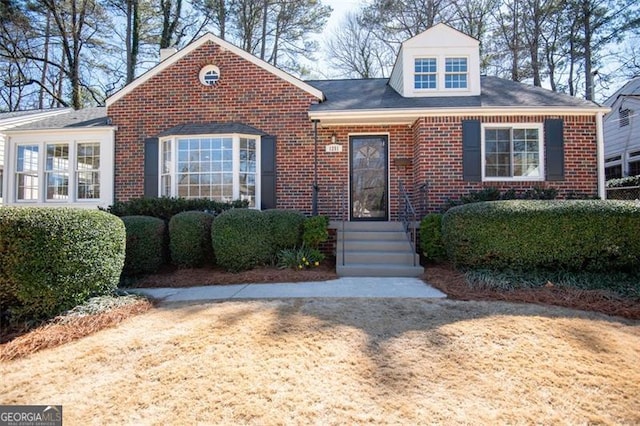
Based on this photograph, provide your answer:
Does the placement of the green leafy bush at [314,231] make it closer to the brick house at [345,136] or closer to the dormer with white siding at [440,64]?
the brick house at [345,136]

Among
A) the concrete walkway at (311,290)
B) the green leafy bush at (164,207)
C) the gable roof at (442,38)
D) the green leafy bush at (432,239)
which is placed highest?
the gable roof at (442,38)

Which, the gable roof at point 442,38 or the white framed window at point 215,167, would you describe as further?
the gable roof at point 442,38

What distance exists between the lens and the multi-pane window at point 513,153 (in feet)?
27.6

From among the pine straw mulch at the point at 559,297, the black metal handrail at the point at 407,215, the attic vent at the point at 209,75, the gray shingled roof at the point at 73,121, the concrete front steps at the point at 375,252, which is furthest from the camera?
the gray shingled roof at the point at 73,121

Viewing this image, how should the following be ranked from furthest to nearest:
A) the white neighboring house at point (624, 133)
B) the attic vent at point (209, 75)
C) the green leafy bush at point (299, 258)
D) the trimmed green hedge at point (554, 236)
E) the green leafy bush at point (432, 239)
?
the white neighboring house at point (624, 133), the attic vent at point (209, 75), the green leafy bush at point (432, 239), the green leafy bush at point (299, 258), the trimmed green hedge at point (554, 236)

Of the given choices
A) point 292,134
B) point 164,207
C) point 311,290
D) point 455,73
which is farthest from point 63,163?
point 455,73

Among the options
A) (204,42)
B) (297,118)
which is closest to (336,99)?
(297,118)

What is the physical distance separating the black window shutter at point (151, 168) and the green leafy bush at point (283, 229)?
12.2 ft

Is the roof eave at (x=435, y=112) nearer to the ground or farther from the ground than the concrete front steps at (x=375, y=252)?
farther from the ground

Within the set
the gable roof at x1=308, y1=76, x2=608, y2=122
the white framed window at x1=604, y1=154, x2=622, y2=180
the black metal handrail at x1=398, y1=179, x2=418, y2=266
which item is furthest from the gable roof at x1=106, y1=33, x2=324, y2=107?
the white framed window at x1=604, y1=154, x2=622, y2=180

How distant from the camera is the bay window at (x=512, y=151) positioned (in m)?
8.37

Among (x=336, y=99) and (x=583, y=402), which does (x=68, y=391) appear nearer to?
(x=583, y=402)

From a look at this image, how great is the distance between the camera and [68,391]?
9.29 feet

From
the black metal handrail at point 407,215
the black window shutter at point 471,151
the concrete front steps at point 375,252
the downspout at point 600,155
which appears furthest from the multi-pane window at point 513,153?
the concrete front steps at point 375,252
